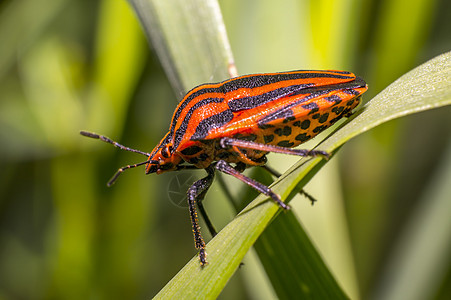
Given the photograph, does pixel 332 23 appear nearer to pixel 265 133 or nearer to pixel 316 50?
pixel 316 50

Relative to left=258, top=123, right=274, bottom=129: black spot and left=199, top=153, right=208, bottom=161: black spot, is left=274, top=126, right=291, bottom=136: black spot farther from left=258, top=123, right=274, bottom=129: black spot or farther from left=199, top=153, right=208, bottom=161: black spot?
left=199, top=153, right=208, bottom=161: black spot

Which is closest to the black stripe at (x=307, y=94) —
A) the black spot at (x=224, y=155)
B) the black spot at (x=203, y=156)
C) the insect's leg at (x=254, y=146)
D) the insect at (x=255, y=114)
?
the insect at (x=255, y=114)

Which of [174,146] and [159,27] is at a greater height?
[159,27]

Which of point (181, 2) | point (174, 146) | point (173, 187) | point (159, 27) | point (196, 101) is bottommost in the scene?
point (173, 187)

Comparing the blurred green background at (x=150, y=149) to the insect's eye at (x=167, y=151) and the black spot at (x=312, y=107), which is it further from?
the black spot at (x=312, y=107)

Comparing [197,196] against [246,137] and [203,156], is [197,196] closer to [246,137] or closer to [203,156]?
[203,156]

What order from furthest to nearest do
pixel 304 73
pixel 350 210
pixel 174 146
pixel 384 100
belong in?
1. pixel 350 210
2. pixel 174 146
3. pixel 304 73
4. pixel 384 100

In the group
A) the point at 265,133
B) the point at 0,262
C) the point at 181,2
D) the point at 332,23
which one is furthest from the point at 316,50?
the point at 0,262
